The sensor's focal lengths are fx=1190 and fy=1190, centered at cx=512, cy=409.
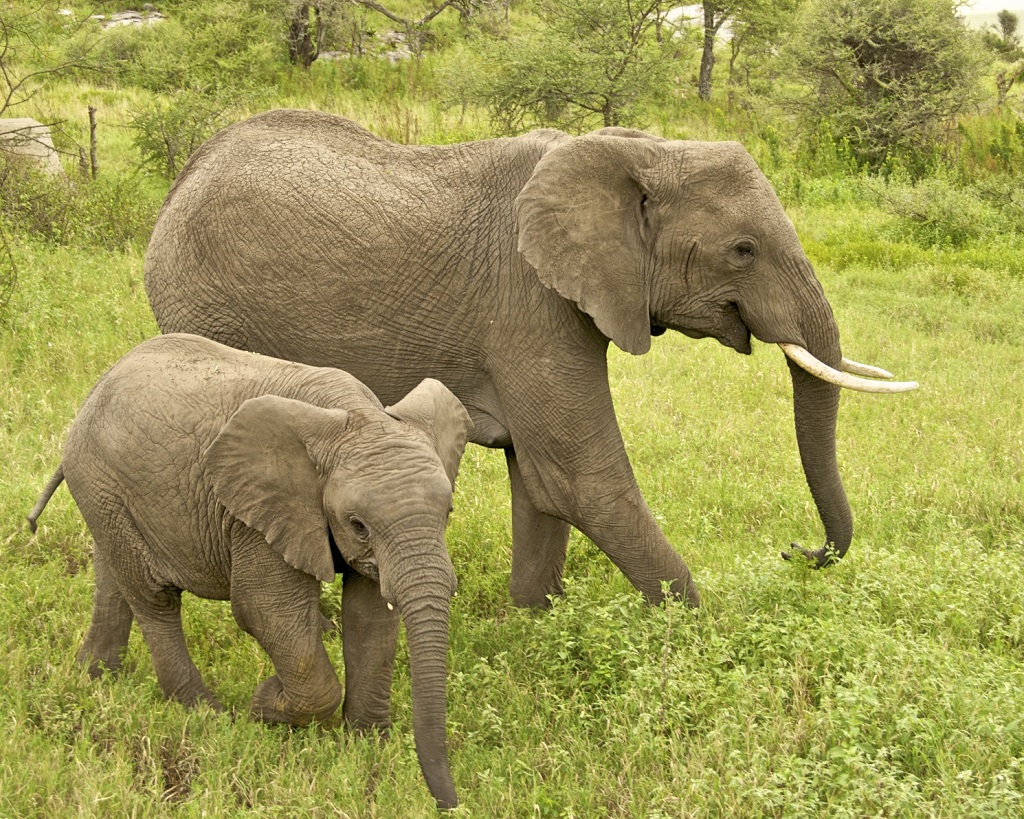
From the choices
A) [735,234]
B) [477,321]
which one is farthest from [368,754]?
[735,234]

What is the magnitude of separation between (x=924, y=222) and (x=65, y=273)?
33.9 ft

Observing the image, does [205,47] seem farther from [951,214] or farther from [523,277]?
[523,277]

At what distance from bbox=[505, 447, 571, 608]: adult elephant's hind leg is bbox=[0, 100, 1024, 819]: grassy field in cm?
13

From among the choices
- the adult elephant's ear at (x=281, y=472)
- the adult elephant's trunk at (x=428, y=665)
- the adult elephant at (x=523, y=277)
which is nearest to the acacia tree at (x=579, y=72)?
the adult elephant at (x=523, y=277)

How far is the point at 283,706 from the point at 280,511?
86cm

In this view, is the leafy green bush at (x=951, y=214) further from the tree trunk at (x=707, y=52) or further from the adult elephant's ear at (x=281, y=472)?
the adult elephant's ear at (x=281, y=472)

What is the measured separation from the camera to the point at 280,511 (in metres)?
4.14

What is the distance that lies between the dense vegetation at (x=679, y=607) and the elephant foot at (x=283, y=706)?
0.24 feet

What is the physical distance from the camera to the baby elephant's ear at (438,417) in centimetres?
422

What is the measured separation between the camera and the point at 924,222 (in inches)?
598

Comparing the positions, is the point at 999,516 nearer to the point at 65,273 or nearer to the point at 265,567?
the point at 265,567

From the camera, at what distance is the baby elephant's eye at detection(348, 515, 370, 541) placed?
4.00 m

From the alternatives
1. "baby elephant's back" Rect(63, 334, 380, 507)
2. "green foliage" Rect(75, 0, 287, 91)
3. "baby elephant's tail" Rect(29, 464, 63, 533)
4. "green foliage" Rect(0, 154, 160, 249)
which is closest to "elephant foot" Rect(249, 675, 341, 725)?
"baby elephant's back" Rect(63, 334, 380, 507)

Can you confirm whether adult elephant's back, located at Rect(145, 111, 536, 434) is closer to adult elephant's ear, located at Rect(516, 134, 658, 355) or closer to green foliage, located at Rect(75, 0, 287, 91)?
adult elephant's ear, located at Rect(516, 134, 658, 355)
